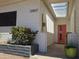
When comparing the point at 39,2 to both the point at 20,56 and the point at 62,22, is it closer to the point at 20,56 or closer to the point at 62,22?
the point at 20,56

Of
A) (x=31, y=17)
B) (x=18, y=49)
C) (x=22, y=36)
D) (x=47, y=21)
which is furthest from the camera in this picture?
(x=47, y=21)

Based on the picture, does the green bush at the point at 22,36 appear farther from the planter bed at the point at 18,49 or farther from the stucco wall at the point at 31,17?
the stucco wall at the point at 31,17

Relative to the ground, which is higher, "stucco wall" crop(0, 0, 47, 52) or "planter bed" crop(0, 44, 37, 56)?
"stucco wall" crop(0, 0, 47, 52)

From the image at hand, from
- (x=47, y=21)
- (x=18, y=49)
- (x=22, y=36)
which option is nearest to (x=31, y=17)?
(x=22, y=36)

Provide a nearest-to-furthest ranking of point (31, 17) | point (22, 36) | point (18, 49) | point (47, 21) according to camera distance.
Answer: point (18, 49) < point (22, 36) < point (31, 17) < point (47, 21)

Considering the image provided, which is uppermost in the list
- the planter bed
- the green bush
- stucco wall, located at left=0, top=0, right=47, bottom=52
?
stucco wall, located at left=0, top=0, right=47, bottom=52

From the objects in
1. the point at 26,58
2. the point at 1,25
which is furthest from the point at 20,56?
the point at 1,25

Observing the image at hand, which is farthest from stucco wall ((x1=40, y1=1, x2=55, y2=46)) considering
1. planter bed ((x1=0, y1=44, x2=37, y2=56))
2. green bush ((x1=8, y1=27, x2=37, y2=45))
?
planter bed ((x1=0, y1=44, x2=37, y2=56))

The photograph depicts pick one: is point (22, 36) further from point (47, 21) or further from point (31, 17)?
point (47, 21)

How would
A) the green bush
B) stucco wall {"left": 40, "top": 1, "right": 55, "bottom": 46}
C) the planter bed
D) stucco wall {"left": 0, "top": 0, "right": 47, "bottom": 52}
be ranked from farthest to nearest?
stucco wall {"left": 40, "top": 1, "right": 55, "bottom": 46}
stucco wall {"left": 0, "top": 0, "right": 47, "bottom": 52}
the green bush
the planter bed

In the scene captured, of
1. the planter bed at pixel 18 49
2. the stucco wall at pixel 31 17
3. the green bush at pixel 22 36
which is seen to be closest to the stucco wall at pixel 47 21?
the stucco wall at pixel 31 17

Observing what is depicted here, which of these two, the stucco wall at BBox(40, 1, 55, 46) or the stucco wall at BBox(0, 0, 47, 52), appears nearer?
the stucco wall at BBox(0, 0, 47, 52)

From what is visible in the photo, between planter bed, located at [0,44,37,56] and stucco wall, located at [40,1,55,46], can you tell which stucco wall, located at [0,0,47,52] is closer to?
stucco wall, located at [40,1,55,46]

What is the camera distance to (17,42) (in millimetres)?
6477
